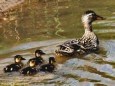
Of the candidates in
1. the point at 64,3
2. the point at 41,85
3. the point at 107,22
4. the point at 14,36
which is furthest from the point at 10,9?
the point at 41,85

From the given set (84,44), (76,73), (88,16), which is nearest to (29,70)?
(76,73)

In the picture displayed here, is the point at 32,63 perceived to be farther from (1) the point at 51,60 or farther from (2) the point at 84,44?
(2) the point at 84,44

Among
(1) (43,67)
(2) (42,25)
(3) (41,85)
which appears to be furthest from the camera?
(2) (42,25)

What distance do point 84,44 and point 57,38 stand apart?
47.0 inches

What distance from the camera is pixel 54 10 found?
14.3m

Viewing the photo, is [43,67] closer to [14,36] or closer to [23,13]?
[14,36]

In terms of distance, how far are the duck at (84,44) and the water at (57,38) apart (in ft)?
0.46

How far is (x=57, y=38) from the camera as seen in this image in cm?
1071

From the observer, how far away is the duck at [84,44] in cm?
924

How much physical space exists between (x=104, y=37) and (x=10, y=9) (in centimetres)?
507

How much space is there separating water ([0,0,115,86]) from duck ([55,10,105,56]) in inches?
5.6

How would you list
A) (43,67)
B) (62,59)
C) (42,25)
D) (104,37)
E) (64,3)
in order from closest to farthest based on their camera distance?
(43,67) → (62,59) → (104,37) → (42,25) → (64,3)

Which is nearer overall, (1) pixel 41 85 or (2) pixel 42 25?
(1) pixel 41 85

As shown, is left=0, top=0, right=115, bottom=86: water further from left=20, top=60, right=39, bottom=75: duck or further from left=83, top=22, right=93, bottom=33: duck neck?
left=83, top=22, right=93, bottom=33: duck neck
